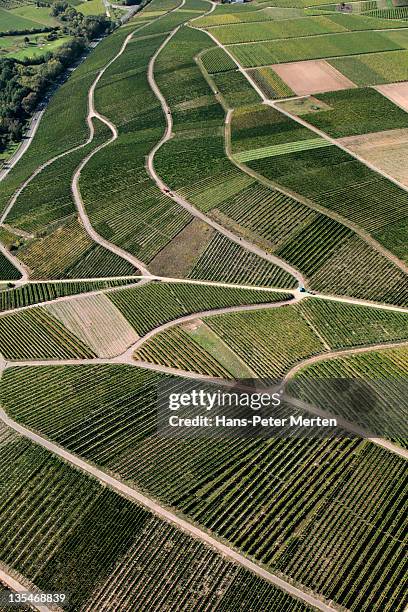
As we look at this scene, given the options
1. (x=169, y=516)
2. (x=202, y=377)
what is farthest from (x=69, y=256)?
(x=169, y=516)

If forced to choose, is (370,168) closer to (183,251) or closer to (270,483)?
(183,251)

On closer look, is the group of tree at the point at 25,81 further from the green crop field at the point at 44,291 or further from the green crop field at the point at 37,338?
the green crop field at the point at 37,338

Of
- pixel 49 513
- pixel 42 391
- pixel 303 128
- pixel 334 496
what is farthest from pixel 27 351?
pixel 303 128

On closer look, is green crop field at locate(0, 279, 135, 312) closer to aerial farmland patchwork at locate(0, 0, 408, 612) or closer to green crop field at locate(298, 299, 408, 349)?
aerial farmland patchwork at locate(0, 0, 408, 612)

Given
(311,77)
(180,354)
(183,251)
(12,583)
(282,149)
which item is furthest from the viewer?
(311,77)

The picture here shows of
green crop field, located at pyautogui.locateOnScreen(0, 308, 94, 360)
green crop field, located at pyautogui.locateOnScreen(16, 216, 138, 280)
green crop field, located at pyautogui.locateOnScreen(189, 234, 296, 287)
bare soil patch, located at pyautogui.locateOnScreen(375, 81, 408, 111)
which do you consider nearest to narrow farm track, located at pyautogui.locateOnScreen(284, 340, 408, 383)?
green crop field, located at pyautogui.locateOnScreen(189, 234, 296, 287)
